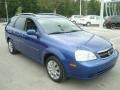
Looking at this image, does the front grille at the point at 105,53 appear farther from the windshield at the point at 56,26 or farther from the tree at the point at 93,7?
the tree at the point at 93,7

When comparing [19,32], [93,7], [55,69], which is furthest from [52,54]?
[93,7]

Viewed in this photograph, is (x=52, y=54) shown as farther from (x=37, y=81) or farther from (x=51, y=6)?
(x=51, y=6)

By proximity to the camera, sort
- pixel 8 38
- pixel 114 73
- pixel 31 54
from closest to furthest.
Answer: pixel 114 73, pixel 31 54, pixel 8 38

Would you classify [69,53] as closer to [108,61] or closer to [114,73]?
[108,61]

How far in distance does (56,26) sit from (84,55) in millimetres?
1618

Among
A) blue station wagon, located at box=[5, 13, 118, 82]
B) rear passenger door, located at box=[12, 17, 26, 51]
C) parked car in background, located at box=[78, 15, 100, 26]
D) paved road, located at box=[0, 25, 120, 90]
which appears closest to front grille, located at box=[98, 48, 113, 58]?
blue station wagon, located at box=[5, 13, 118, 82]

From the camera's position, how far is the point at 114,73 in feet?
15.8

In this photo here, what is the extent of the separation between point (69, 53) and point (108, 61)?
914mm

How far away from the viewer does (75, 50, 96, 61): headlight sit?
379 centimetres

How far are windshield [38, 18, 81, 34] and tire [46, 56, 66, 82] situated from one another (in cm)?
81

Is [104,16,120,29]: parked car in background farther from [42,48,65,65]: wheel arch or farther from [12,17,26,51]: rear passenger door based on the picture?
[42,48,65,65]: wheel arch

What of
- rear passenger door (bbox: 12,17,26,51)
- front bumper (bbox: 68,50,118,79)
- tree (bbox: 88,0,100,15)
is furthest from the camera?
tree (bbox: 88,0,100,15)

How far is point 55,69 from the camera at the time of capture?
14.2 feet

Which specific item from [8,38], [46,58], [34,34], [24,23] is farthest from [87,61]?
Result: [8,38]
